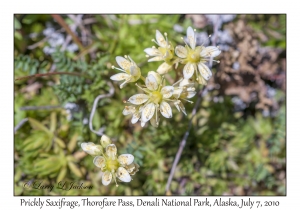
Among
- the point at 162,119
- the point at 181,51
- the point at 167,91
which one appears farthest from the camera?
the point at 162,119

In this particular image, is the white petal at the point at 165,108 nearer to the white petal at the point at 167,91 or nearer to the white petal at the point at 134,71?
the white petal at the point at 167,91

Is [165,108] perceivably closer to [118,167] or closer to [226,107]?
[118,167]

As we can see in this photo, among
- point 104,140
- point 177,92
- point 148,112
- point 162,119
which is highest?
point 177,92

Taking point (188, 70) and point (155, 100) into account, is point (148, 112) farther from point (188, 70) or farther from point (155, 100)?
point (188, 70)

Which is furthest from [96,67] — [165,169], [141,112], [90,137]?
[165,169]

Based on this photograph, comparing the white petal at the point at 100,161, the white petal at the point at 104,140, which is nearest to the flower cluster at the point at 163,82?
the white petal at the point at 104,140

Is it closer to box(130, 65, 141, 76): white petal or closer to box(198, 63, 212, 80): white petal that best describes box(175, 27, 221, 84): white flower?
box(198, 63, 212, 80): white petal

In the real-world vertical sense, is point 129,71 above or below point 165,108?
above

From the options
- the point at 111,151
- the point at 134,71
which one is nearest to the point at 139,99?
the point at 134,71

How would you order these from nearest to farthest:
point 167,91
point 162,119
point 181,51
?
point 167,91 < point 181,51 < point 162,119
